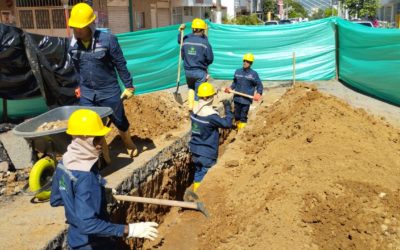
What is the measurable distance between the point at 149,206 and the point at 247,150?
2.30m

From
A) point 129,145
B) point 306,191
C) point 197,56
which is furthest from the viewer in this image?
point 197,56

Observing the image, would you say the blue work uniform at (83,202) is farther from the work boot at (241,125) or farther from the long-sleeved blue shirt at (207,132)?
the work boot at (241,125)

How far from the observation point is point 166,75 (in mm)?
12656

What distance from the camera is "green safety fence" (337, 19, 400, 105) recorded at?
1071 cm

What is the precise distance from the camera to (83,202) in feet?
9.20

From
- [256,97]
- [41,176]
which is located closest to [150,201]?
[41,176]

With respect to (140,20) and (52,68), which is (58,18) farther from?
(52,68)

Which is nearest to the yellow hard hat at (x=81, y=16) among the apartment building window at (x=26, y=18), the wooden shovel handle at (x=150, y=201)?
the wooden shovel handle at (x=150, y=201)

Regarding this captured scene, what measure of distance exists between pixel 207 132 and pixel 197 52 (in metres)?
2.65

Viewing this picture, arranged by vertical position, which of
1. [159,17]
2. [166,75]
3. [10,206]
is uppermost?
[159,17]

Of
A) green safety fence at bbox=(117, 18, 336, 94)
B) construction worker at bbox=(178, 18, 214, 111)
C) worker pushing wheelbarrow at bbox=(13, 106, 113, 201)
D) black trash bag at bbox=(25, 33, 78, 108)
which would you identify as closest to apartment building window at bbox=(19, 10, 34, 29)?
green safety fence at bbox=(117, 18, 336, 94)

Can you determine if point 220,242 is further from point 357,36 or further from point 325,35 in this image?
point 325,35

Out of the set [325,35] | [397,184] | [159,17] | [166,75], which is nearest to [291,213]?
[397,184]

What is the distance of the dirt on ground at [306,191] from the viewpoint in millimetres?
3762
